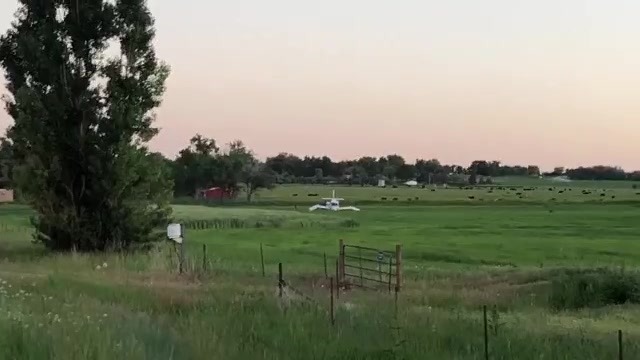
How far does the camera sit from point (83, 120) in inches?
1179

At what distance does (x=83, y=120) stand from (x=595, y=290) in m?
19.0

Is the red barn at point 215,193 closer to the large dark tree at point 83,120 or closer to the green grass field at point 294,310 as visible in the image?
the green grass field at point 294,310

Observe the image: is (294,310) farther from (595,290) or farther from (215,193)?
(215,193)

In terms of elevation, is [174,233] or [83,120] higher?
[83,120]

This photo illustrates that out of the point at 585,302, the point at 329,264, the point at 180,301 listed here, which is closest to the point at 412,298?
the point at 585,302

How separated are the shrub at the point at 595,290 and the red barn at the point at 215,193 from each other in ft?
415

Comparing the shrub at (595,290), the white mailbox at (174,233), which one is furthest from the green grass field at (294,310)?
the white mailbox at (174,233)

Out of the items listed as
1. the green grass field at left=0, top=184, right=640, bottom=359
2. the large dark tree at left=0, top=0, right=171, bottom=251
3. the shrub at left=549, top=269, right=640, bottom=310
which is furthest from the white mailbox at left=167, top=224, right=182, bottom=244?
the shrub at left=549, top=269, right=640, bottom=310

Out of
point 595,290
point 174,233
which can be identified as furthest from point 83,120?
point 595,290

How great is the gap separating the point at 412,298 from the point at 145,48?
55.2 feet

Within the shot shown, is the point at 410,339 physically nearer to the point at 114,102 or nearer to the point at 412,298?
the point at 412,298

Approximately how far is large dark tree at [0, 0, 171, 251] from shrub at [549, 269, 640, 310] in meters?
16.1

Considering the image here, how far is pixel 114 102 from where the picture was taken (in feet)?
98.4

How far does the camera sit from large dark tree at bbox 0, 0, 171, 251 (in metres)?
29.6
